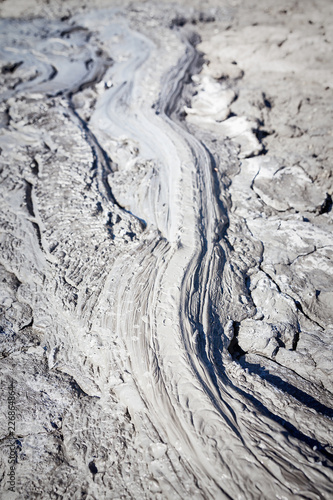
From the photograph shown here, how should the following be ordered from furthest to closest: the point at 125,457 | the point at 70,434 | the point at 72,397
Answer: the point at 72,397, the point at 70,434, the point at 125,457

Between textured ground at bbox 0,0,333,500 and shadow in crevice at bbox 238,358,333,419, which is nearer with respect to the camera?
textured ground at bbox 0,0,333,500

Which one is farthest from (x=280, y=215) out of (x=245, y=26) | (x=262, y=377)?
(x=245, y=26)

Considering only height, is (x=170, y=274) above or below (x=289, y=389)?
above

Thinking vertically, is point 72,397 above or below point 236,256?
below

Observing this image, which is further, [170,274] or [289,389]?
[170,274]

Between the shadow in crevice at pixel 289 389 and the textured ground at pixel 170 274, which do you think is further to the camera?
the shadow in crevice at pixel 289 389

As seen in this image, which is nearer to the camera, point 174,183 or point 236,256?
point 236,256

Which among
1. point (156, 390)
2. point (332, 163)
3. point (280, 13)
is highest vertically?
point (280, 13)

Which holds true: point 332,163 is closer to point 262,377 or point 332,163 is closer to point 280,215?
point 280,215
